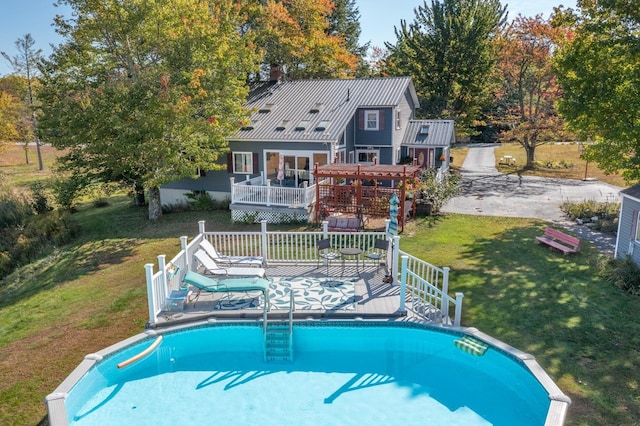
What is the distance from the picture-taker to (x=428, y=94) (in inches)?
1533

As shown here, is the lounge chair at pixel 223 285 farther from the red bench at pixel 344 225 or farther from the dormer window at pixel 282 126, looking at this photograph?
the dormer window at pixel 282 126

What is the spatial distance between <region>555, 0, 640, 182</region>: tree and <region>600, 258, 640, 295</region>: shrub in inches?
147

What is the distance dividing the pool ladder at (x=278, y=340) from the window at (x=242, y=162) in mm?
14286

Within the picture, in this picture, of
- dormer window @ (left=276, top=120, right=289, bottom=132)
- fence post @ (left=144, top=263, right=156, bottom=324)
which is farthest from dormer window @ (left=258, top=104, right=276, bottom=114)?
fence post @ (left=144, top=263, right=156, bottom=324)

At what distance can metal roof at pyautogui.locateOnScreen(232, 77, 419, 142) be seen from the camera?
22469 mm

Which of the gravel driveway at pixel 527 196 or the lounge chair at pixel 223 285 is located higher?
the gravel driveway at pixel 527 196

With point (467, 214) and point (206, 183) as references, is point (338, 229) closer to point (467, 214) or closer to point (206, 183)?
point (467, 214)

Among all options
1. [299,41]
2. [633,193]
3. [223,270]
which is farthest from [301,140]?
[299,41]

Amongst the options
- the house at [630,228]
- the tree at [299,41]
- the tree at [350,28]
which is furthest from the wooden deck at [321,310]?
the tree at [350,28]

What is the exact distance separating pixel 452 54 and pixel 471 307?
30329mm

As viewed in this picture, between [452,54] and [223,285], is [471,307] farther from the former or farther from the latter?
[452,54]

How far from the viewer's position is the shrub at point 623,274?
39.7ft

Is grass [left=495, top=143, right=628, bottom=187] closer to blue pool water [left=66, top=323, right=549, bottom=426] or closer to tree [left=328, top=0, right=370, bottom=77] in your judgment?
tree [left=328, top=0, right=370, bottom=77]

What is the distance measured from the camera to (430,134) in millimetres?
28734
